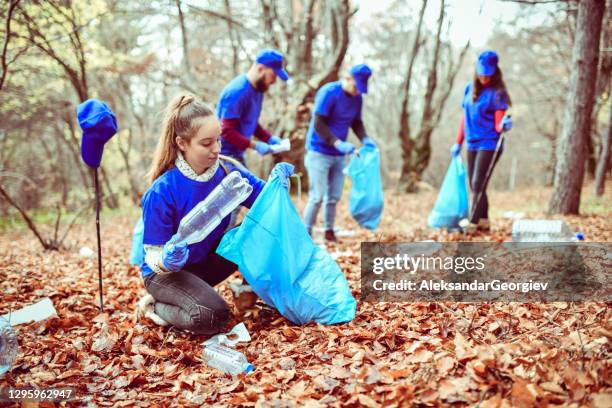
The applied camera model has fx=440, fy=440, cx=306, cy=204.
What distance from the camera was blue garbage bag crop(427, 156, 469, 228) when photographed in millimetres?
→ 5109

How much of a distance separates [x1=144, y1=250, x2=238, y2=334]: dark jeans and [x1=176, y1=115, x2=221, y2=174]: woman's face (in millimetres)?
712

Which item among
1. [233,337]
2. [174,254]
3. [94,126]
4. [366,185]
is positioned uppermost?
[94,126]

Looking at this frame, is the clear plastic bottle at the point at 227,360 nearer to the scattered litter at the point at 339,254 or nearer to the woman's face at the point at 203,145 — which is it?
the woman's face at the point at 203,145

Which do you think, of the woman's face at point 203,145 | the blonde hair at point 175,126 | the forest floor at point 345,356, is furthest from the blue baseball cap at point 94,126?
the forest floor at point 345,356

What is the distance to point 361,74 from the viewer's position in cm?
450

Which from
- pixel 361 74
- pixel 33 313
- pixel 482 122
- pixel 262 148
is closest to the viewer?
pixel 33 313

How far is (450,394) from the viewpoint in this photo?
69.0 inches

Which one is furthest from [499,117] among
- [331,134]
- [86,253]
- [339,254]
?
[86,253]

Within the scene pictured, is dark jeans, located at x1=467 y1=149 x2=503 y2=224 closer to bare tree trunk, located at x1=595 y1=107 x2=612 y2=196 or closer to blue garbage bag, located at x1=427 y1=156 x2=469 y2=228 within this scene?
blue garbage bag, located at x1=427 y1=156 x2=469 y2=228

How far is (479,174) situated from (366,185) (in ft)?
4.10

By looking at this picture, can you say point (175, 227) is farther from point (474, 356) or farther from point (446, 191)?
point (446, 191)

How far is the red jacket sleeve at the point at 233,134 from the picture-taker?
12.4 feet

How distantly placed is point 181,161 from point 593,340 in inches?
92.9

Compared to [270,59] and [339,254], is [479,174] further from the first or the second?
[270,59]
